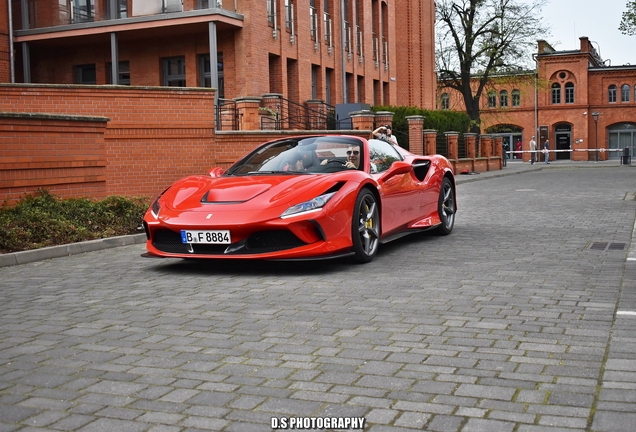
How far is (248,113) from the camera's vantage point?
21.2 meters

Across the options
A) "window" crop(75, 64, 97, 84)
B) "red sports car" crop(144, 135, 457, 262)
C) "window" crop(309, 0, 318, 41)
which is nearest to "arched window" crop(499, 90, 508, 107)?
"window" crop(309, 0, 318, 41)

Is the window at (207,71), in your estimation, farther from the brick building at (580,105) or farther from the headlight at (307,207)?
the brick building at (580,105)

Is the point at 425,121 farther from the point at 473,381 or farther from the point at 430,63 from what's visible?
the point at 473,381

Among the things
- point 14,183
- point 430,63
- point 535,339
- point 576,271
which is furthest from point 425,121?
point 535,339

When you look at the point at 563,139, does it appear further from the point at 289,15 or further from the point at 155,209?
the point at 155,209

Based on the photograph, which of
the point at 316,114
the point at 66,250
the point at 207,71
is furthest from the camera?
the point at 316,114

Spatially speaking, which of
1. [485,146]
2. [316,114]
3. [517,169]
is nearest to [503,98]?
[485,146]

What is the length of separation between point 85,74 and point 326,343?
28360 millimetres

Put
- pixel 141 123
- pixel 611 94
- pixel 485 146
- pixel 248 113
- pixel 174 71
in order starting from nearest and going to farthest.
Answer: pixel 141 123, pixel 248 113, pixel 174 71, pixel 485 146, pixel 611 94

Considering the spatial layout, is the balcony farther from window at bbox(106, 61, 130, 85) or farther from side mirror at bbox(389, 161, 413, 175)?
side mirror at bbox(389, 161, 413, 175)

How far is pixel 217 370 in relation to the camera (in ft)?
14.1

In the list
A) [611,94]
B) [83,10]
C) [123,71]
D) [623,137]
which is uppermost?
[83,10]

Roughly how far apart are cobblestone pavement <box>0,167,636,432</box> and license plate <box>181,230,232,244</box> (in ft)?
1.13

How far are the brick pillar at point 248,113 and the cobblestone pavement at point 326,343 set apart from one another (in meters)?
12.7
